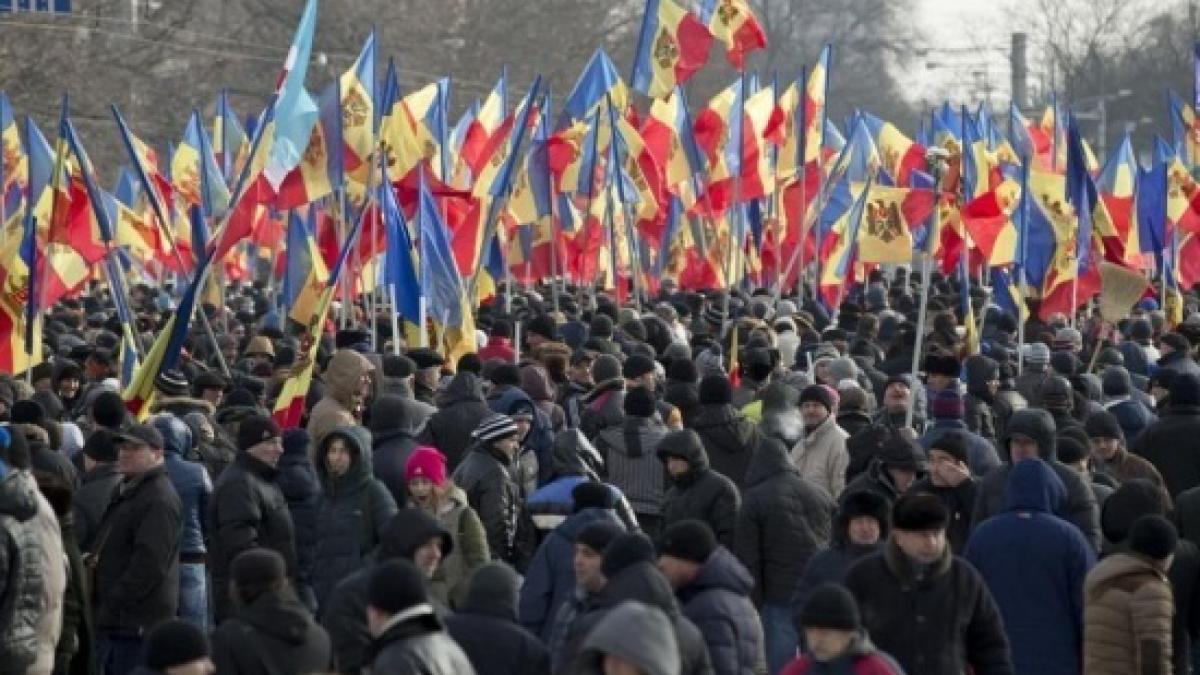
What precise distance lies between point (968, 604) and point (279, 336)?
11.6 m

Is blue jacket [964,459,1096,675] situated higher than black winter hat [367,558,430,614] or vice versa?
black winter hat [367,558,430,614]

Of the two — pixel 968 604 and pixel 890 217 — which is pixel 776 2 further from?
pixel 968 604

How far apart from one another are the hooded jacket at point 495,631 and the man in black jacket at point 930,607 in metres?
1.31

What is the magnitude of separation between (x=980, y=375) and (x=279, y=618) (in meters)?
7.88

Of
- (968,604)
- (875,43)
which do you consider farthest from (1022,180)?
(875,43)

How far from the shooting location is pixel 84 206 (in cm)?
2177

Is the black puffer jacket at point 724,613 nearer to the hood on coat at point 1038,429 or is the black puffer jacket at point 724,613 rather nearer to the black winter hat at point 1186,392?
the hood on coat at point 1038,429

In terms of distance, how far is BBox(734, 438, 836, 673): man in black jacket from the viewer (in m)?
12.4

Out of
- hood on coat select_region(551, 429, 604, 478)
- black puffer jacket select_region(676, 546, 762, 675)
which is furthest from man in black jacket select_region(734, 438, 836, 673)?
black puffer jacket select_region(676, 546, 762, 675)

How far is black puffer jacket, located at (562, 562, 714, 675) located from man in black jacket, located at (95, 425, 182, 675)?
2.83 m

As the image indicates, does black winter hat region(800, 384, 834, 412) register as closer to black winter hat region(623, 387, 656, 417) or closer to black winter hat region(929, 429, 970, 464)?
black winter hat region(623, 387, 656, 417)

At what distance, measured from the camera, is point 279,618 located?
9.55m

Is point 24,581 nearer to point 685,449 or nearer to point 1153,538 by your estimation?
point 685,449

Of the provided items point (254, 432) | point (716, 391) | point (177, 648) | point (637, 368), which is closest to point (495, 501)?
point (254, 432)
